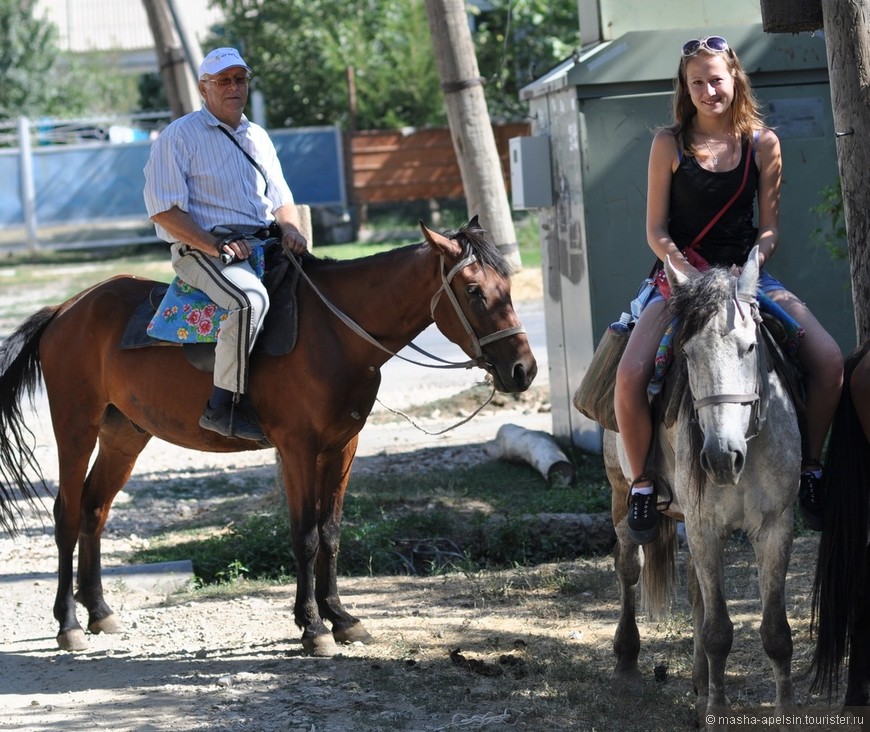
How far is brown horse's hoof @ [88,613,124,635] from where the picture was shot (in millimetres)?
6457

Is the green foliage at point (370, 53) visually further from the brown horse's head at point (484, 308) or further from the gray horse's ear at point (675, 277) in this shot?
the gray horse's ear at point (675, 277)

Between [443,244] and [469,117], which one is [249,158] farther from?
[469,117]

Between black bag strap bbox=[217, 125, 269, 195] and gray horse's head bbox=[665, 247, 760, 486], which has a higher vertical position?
black bag strap bbox=[217, 125, 269, 195]

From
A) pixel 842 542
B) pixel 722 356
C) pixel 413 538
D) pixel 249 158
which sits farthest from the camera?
pixel 413 538

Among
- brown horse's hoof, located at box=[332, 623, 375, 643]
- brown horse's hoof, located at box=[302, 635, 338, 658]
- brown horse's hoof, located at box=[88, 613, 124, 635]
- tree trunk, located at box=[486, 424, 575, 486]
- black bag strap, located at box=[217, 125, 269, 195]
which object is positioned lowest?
tree trunk, located at box=[486, 424, 575, 486]

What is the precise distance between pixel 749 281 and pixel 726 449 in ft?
2.17

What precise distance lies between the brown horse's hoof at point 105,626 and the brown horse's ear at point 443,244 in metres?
2.76

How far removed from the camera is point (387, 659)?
5750 mm

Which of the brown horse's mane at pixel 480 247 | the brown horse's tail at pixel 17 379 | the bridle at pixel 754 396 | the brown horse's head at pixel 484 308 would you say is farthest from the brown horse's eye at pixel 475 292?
the brown horse's tail at pixel 17 379

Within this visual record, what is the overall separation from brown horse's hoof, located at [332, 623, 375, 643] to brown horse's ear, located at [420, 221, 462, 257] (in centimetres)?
195

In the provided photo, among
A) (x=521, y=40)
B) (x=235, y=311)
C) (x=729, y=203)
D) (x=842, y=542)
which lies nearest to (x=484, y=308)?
(x=235, y=311)

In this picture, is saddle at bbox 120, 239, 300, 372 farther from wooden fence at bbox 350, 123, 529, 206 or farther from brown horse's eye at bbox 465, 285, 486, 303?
wooden fence at bbox 350, 123, 529, 206

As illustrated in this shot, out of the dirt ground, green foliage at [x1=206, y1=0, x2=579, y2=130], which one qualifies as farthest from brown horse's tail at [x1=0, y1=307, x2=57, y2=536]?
green foliage at [x1=206, y1=0, x2=579, y2=130]

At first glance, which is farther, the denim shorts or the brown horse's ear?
the brown horse's ear
